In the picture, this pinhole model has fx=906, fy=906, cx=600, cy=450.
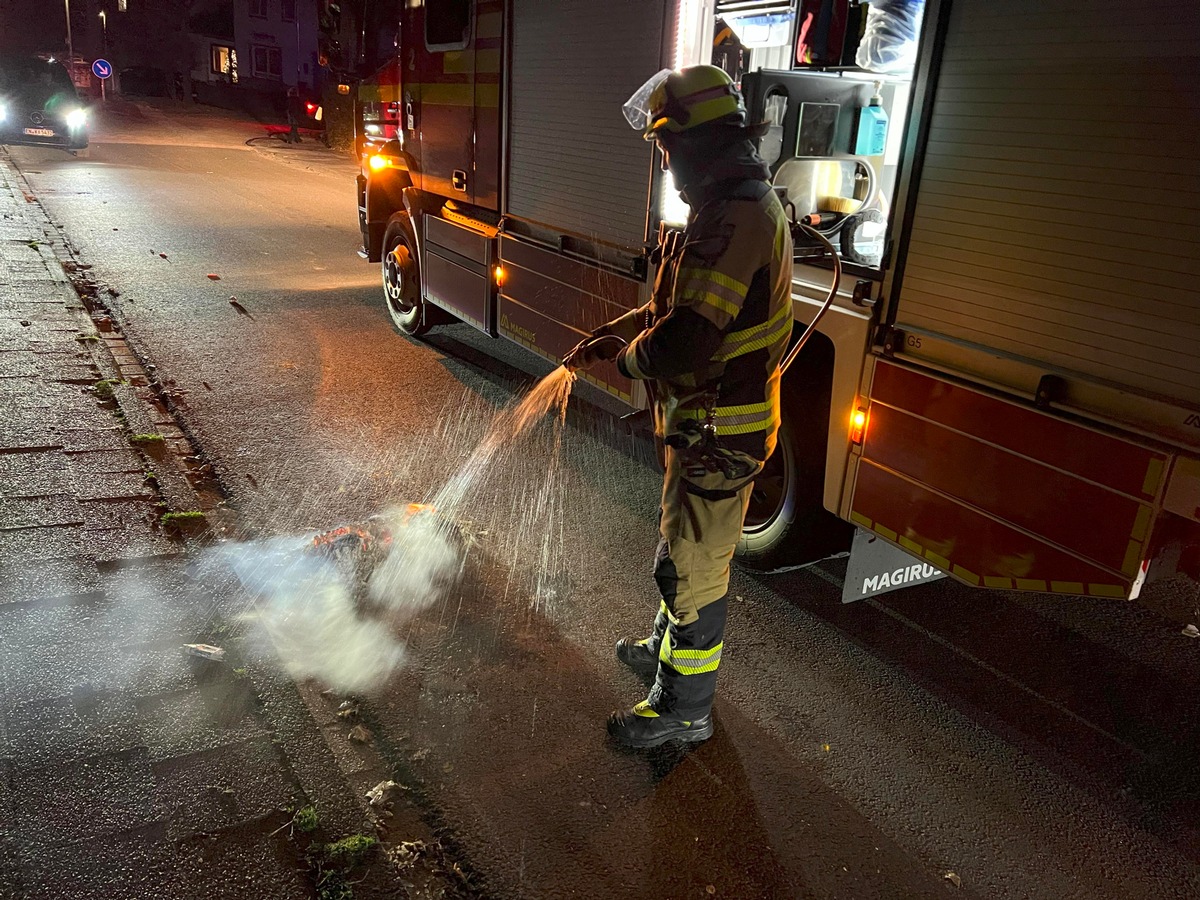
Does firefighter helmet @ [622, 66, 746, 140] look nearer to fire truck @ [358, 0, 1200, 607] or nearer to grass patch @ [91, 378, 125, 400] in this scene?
fire truck @ [358, 0, 1200, 607]

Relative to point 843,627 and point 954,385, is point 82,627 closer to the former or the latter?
point 843,627

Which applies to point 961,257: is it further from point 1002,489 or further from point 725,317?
point 725,317

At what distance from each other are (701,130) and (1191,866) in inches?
99.7

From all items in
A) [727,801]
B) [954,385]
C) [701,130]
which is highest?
[701,130]

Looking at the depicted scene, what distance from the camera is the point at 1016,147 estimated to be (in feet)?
9.00

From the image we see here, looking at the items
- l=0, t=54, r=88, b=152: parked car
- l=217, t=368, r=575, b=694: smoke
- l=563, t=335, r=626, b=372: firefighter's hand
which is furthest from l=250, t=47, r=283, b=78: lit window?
l=563, t=335, r=626, b=372: firefighter's hand

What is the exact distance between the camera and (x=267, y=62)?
49188mm

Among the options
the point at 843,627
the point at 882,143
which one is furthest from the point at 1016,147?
the point at 843,627

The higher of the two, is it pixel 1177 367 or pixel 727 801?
pixel 1177 367

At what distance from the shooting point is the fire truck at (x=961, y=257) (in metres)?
2.45

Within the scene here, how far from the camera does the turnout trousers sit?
9.12 feet

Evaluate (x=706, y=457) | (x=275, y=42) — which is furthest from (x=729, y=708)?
(x=275, y=42)

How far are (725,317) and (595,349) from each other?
0.66m

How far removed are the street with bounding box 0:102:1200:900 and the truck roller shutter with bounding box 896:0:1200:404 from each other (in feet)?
4.36
